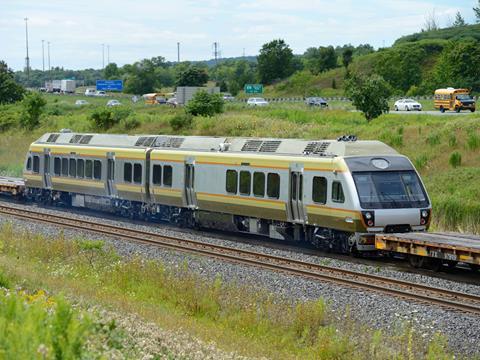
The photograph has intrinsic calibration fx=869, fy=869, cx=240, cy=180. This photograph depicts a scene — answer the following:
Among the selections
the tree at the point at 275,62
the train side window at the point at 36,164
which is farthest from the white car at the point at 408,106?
the tree at the point at 275,62

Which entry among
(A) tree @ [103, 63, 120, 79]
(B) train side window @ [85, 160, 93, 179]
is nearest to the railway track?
(B) train side window @ [85, 160, 93, 179]

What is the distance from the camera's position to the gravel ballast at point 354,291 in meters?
13.8

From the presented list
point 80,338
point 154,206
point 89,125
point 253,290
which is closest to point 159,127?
point 89,125

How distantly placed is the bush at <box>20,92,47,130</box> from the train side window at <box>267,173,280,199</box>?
1923 inches

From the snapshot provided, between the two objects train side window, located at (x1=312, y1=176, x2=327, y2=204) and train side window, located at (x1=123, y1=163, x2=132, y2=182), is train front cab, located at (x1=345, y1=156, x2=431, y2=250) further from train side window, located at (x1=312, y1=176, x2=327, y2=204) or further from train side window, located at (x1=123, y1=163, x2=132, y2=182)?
train side window, located at (x1=123, y1=163, x2=132, y2=182)

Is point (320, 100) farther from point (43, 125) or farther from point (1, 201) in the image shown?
point (1, 201)

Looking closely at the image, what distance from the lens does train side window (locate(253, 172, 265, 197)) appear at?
931 inches

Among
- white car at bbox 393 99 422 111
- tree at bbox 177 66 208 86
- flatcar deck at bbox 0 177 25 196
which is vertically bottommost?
flatcar deck at bbox 0 177 25 196

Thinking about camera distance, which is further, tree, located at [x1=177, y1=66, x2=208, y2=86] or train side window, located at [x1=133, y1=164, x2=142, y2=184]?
tree, located at [x1=177, y1=66, x2=208, y2=86]

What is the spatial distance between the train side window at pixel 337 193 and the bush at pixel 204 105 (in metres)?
36.8

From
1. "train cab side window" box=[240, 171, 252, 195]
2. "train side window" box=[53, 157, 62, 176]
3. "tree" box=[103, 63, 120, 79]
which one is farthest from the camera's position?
"tree" box=[103, 63, 120, 79]

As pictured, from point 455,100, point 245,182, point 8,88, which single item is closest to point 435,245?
point 245,182

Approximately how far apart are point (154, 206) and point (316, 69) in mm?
Answer: 81985

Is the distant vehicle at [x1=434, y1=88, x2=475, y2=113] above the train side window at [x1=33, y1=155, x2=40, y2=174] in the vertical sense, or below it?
above
